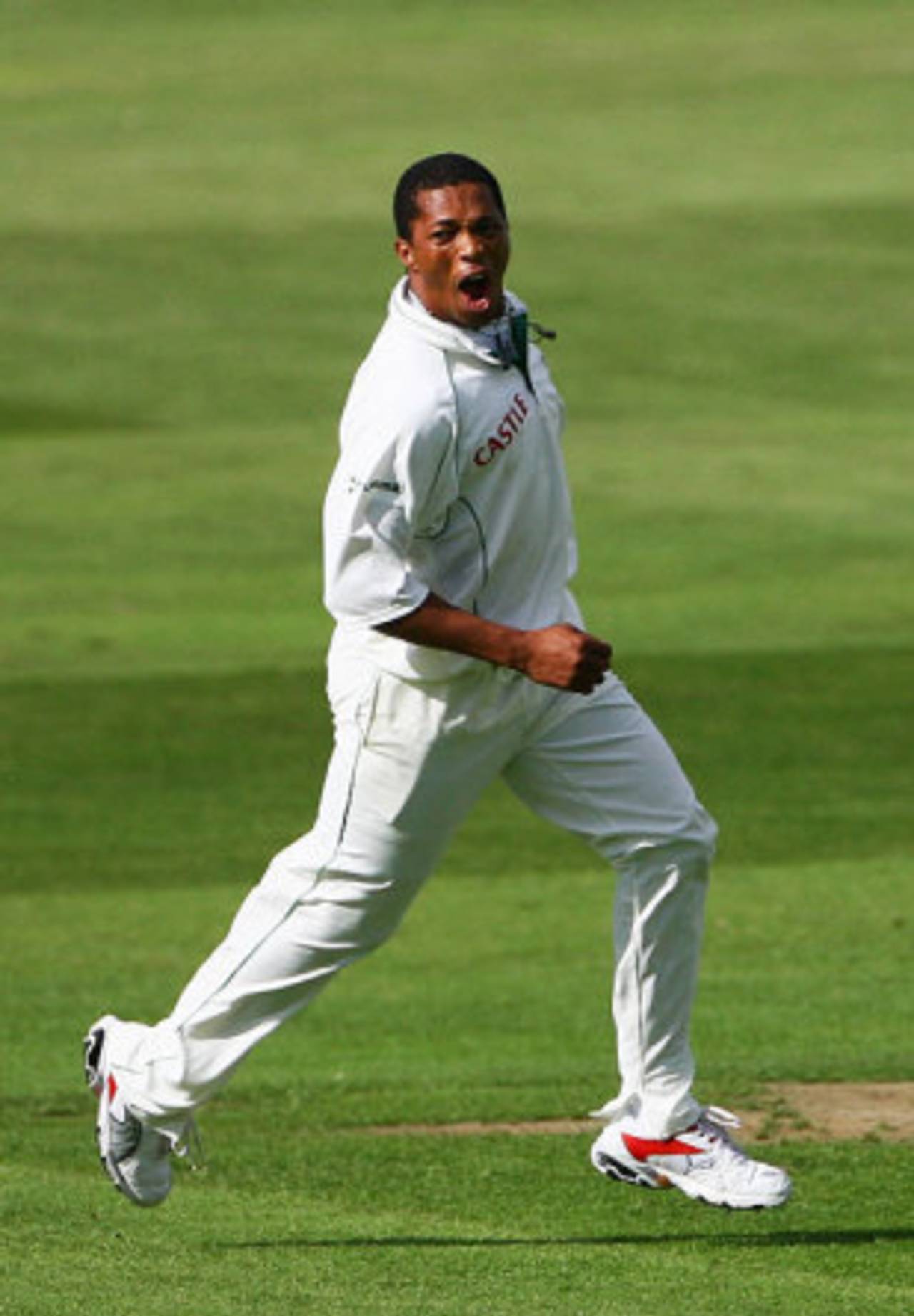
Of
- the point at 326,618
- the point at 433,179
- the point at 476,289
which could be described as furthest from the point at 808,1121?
the point at 326,618

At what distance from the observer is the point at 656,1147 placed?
771 centimetres

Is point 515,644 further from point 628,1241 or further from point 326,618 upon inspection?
point 326,618

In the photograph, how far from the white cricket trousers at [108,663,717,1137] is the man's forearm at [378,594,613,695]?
0.25 m

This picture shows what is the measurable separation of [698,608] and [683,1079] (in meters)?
12.5

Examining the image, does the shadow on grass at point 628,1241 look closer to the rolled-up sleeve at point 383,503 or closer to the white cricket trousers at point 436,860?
the white cricket trousers at point 436,860

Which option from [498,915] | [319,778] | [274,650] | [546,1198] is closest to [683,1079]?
[546,1198]

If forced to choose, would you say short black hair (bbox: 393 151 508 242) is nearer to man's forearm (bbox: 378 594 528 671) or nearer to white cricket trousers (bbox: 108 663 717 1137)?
man's forearm (bbox: 378 594 528 671)

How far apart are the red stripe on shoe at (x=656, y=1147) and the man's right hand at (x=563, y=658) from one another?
4.12ft

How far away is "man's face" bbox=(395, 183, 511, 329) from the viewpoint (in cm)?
733

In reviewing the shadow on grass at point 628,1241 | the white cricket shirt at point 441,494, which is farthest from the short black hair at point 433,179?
the shadow on grass at point 628,1241

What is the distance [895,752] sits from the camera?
15586 mm

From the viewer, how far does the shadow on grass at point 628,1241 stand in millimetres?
7508

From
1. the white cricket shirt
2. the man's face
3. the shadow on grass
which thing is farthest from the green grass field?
the man's face

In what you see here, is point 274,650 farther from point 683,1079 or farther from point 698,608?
point 683,1079
